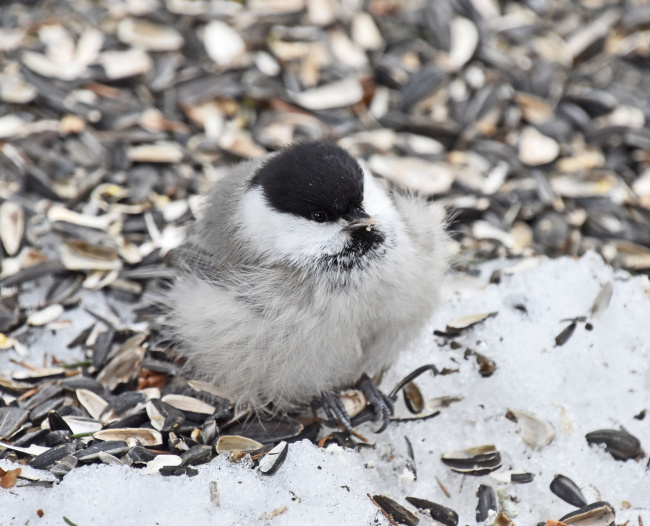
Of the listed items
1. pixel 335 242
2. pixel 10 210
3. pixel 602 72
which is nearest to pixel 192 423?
pixel 335 242

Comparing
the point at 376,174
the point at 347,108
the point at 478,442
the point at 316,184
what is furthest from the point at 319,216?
the point at 347,108

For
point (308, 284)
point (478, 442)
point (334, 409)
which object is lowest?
point (334, 409)

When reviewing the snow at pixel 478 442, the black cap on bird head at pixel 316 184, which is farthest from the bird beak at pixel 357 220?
the snow at pixel 478 442

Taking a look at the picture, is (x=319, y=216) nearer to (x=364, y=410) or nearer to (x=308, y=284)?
(x=308, y=284)

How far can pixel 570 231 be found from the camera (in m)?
2.44

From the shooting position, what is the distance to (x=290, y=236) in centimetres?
166

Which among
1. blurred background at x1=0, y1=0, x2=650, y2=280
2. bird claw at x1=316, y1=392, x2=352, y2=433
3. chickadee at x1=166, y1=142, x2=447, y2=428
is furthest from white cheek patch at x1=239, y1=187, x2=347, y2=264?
blurred background at x1=0, y1=0, x2=650, y2=280

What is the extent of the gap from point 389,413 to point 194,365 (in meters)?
0.56

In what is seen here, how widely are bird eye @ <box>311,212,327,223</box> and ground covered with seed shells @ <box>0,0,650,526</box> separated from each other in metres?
0.54

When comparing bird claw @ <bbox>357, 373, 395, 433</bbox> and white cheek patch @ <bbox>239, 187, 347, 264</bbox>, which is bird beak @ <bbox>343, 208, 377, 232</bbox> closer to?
white cheek patch @ <bbox>239, 187, 347, 264</bbox>

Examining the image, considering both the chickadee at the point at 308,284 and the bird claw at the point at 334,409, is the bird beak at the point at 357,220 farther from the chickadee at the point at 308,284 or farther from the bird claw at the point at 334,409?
the bird claw at the point at 334,409

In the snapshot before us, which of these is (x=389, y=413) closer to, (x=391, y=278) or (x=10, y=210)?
(x=391, y=278)

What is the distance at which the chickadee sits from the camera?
1630 mm

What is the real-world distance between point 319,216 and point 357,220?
9 cm
